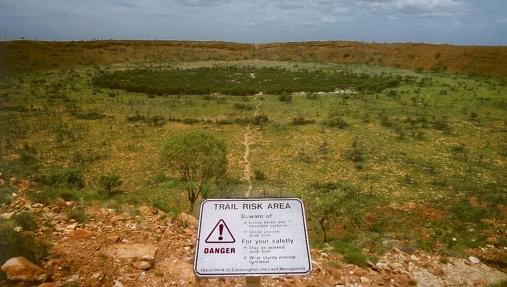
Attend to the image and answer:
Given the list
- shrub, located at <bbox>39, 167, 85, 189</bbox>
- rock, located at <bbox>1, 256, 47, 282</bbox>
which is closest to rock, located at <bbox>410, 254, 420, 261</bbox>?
rock, located at <bbox>1, 256, 47, 282</bbox>

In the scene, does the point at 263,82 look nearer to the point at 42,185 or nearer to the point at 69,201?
the point at 42,185

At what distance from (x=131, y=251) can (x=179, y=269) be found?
2.95 ft

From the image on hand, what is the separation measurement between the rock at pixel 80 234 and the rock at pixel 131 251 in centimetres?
58

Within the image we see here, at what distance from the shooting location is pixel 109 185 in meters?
11.9

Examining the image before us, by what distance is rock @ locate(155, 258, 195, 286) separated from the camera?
591 centimetres

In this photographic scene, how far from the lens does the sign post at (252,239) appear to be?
4039mm

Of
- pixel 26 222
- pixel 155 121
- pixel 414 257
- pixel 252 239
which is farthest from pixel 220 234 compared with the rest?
pixel 155 121

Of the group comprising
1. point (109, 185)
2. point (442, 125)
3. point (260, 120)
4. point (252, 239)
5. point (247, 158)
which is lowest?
point (109, 185)

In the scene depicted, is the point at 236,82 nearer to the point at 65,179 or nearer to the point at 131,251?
the point at 65,179

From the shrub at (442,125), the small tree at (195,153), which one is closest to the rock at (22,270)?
the small tree at (195,153)

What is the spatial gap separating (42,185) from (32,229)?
18.1 feet

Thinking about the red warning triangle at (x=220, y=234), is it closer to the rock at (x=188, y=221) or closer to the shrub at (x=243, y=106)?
the rock at (x=188, y=221)

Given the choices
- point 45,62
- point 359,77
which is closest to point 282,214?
point 359,77

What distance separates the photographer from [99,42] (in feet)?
183
